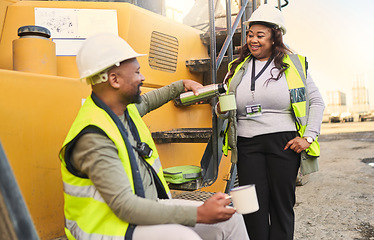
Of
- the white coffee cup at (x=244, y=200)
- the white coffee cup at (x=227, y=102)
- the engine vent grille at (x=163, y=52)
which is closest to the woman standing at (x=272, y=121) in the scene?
the white coffee cup at (x=227, y=102)

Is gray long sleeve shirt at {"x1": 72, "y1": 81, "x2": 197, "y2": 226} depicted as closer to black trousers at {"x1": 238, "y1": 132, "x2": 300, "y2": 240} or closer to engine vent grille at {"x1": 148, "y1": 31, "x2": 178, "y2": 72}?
black trousers at {"x1": 238, "y1": 132, "x2": 300, "y2": 240}

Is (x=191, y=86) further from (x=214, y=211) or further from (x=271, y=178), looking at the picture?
(x=214, y=211)

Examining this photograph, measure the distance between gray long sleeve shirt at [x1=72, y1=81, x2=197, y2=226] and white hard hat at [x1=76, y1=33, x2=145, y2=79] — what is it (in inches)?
12.0

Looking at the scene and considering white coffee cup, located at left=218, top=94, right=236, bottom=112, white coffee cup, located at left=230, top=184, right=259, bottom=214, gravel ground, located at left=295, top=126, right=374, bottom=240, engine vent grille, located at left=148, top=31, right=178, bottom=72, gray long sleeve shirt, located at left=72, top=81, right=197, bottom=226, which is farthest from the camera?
engine vent grille, located at left=148, top=31, right=178, bottom=72

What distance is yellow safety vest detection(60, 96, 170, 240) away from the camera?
4.45ft

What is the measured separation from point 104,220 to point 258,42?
147 cm

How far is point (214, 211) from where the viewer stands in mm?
1324

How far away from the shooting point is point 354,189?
465 centimetres

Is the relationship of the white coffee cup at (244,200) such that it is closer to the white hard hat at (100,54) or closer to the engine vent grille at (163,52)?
the white hard hat at (100,54)

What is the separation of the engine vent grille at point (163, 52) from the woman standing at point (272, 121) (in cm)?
111

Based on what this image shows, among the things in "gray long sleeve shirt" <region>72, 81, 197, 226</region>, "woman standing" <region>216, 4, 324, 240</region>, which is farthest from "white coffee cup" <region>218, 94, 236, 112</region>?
"gray long sleeve shirt" <region>72, 81, 197, 226</region>

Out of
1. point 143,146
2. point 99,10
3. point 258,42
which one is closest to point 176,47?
point 99,10

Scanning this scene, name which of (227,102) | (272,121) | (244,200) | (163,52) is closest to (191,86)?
(227,102)

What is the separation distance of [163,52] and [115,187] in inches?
89.3
